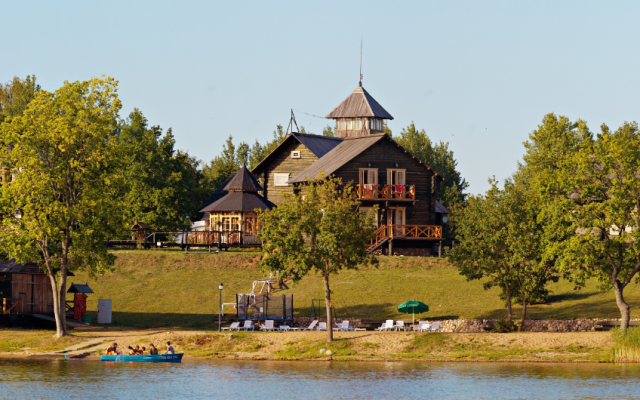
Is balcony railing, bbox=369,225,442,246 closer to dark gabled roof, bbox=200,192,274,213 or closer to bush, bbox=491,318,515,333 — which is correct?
dark gabled roof, bbox=200,192,274,213

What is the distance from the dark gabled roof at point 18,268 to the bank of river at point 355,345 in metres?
3.77

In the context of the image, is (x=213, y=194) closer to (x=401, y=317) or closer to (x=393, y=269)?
(x=393, y=269)

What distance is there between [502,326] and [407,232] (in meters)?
22.7

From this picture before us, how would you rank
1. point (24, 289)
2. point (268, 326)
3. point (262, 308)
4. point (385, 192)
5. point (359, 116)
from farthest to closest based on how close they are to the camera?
point (359, 116)
point (385, 192)
point (262, 308)
point (24, 289)
point (268, 326)

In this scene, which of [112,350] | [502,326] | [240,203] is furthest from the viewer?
[240,203]

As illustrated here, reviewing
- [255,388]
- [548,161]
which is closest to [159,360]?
[255,388]

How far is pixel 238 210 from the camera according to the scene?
68.9 m

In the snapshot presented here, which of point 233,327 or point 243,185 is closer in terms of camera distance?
point 233,327

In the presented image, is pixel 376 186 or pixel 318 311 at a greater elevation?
pixel 376 186

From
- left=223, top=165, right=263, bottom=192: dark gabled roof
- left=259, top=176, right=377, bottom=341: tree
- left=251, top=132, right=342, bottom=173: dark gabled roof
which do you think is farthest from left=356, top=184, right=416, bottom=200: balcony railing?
left=259, top=176, right=377, bottom=341: tree

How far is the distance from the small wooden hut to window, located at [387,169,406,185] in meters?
10.4

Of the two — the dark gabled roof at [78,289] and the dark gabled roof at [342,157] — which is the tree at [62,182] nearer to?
the dark gabled roof at [78,289]

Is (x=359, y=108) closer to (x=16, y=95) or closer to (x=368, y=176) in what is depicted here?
(x=368, y=176)

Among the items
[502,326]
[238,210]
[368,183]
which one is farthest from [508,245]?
[238,210]
